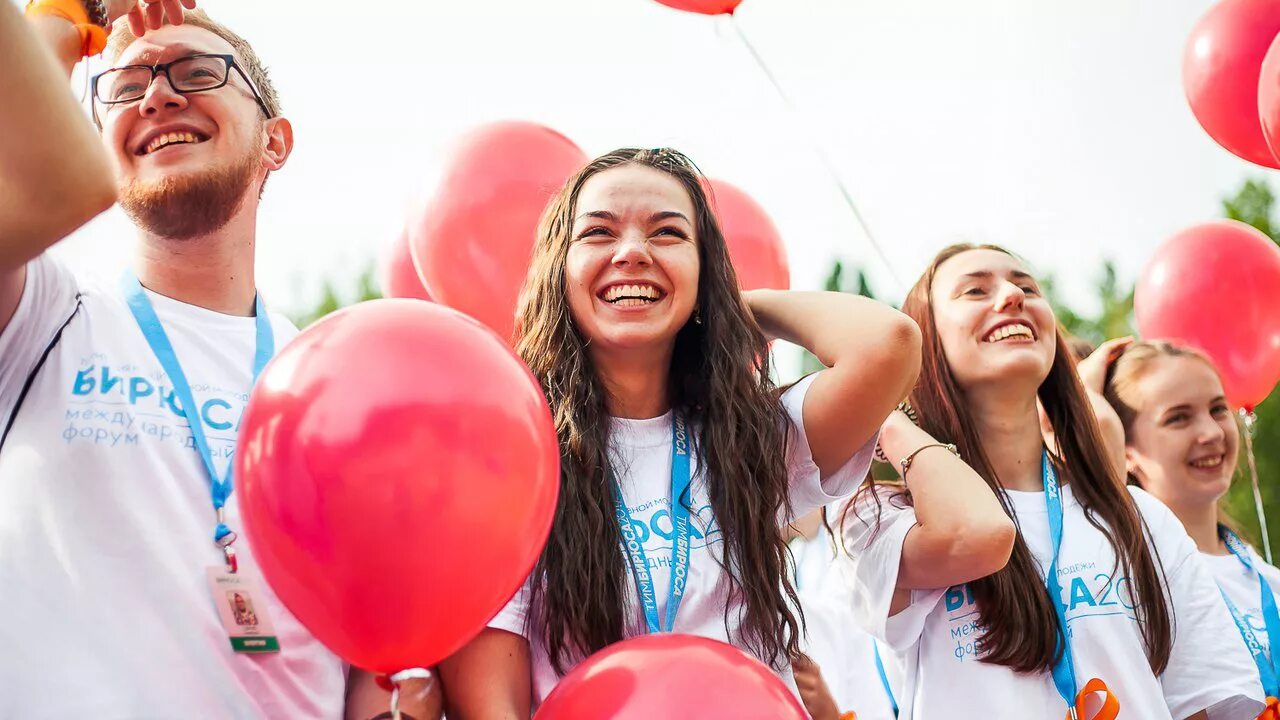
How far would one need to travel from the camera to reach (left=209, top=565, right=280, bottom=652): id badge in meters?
1.96

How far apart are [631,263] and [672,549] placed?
0.65 m

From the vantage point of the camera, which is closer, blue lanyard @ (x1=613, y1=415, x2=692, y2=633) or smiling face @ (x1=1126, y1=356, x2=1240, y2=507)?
blue lanyard @ (x1=613, y1=415, x2=692, y2=633)

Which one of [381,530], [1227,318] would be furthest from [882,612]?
[1227,318]

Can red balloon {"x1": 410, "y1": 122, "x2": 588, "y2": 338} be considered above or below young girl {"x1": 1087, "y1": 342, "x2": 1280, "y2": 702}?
above

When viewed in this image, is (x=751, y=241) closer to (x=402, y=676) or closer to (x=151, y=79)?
(x=151, y=79)

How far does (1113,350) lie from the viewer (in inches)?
176

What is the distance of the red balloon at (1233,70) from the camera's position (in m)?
4.23

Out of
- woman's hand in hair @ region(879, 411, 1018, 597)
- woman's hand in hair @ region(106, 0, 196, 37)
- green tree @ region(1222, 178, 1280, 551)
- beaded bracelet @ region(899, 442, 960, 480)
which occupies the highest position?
woman's hand in hair @ region(106, 0, 196, 37)

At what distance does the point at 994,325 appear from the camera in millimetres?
3273

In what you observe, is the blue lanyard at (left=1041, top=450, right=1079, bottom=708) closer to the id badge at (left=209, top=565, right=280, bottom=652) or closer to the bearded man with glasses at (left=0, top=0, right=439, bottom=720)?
the bearded man with glasses at (left=0, top=0, right=439, bottom=720)

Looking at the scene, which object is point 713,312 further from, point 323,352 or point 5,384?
point 5,384

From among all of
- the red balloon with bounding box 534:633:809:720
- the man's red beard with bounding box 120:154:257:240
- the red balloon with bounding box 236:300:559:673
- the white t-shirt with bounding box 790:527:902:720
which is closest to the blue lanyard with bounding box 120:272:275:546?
the man's red beard with bounding box 120:154:257:240

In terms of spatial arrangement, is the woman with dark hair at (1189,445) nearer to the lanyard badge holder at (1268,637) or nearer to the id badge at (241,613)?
the lanyard badge holder at (1268,637)

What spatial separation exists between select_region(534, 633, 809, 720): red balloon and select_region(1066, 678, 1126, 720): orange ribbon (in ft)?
3.87
